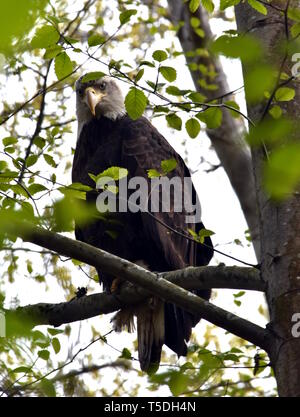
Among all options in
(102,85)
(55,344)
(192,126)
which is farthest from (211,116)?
(102,85)

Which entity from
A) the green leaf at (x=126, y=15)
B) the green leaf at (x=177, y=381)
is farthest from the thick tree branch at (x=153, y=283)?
the green leaf at (x=126, y=15)

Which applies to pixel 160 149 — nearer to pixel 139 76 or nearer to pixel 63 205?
pixel 139 76

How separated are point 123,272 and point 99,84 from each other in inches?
132

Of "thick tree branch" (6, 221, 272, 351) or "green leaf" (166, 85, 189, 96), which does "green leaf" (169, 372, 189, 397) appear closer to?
"thick tree branch" (6, 221, 272, 351)

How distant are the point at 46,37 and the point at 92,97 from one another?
8.88ft

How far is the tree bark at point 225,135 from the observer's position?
605cm

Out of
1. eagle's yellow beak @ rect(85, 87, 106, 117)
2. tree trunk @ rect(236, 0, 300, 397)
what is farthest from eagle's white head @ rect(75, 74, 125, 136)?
A: tree trunk @ rect(236, 0, 300, 397)

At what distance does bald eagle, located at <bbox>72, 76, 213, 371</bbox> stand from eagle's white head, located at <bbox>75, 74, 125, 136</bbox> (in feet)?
0.13

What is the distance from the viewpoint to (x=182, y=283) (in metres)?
3.06

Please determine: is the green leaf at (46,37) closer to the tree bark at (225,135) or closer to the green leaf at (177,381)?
the green leaf at (177,381)

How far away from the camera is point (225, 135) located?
21.2 feet
